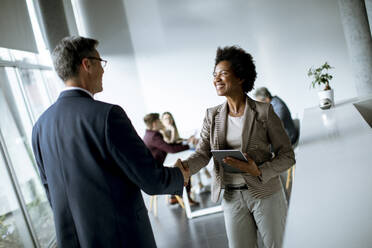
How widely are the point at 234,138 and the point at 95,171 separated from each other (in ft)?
2.94

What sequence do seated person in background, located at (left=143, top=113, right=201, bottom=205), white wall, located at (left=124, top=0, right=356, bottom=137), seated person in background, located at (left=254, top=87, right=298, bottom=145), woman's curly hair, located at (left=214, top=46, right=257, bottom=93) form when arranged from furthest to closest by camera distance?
white wall, located at (left=124, top=0, right=356, bottom=137) → seated person in background, located at (left=143, top=113, right=201, bottom=205) → seated person in background, located at (left=254, top=87, right=298, bottom=145) → woman's curly hair, located at (left=214, top=46, right=257, bottom=93)

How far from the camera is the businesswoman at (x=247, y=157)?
194 centimetres

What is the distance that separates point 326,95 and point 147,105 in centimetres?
436

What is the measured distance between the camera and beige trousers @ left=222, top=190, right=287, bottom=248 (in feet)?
6.36

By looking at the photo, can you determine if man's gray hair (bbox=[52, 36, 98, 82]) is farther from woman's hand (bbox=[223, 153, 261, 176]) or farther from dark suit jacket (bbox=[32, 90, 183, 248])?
woman's hand (bbox=[223, 153, 261, 176])

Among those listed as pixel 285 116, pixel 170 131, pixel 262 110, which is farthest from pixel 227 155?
pixel 170 131

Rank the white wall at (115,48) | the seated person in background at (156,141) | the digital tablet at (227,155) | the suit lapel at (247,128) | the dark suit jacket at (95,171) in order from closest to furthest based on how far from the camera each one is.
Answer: the dark suit jacket at (95,171), the digital tablet at (227,155), the suit lapel at (247,128), the seated person in background at (156,141), the white wall at (115,48)

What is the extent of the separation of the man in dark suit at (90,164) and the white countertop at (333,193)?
0.67m

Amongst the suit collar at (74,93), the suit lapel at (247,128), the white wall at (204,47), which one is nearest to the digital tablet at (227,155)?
the suit lapel at (247,128)

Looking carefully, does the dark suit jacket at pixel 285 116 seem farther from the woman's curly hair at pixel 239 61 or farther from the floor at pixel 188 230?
the woman's curly hair at pixel 239 61

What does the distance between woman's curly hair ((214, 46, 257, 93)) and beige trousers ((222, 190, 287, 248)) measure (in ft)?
2.29

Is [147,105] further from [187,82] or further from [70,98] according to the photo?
[70,98]

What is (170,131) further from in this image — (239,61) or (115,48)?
(239,61)

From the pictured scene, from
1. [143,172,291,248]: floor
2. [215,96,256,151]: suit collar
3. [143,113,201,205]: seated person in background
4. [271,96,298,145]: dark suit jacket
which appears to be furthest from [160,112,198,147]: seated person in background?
[215,96,256,151]: suit collar
